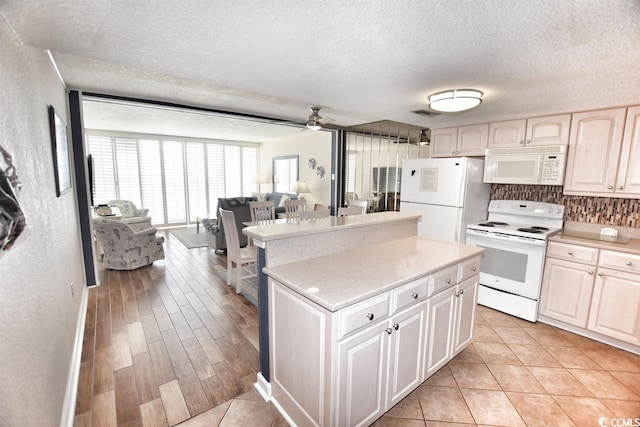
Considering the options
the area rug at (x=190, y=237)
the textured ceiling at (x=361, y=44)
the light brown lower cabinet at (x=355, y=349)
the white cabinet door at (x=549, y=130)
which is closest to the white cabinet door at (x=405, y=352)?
the light brown lower cabinet at (x=355, y=349)

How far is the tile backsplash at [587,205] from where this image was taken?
2.87 metres

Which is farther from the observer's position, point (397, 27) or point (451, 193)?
point (451, 193)

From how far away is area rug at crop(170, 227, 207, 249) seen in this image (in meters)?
5.62

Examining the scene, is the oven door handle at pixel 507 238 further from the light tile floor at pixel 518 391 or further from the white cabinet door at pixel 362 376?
the white cabinet door at pixel 362 376

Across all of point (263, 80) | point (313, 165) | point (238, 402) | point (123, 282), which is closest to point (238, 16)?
point (263, 80)

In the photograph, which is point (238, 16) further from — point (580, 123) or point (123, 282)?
point (123, 282)

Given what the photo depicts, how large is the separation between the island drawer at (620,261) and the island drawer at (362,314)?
91.0 inches

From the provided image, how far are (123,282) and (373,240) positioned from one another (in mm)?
3331

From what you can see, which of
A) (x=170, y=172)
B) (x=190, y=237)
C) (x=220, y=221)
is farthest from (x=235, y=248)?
(x=170, y=172)

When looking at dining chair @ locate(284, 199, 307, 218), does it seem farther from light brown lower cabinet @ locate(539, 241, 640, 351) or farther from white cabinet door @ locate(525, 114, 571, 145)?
light brown lower cabinet @ locate(539, 241, 640, 351)

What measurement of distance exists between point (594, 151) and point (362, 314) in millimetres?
2990

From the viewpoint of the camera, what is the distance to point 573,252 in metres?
2.68

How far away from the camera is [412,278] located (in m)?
1.65

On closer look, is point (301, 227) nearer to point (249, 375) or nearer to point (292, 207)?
point (249, 375)
